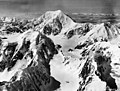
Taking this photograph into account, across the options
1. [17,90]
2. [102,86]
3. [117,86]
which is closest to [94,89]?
[102,86]

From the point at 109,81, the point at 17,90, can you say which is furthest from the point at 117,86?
the point at 17,90

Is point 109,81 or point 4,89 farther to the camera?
point 109,81

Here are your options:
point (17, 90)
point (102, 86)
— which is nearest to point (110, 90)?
point (102, 86)

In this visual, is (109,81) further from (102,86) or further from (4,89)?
(4,89)

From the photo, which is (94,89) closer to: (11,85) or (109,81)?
(109,81)

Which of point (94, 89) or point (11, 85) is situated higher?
point (11, 85)

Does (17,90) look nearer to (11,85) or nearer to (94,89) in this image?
(11,85)

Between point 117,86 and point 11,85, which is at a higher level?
point 11,85
